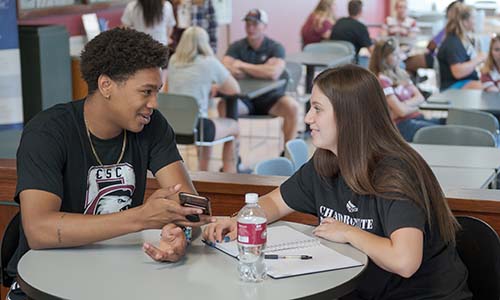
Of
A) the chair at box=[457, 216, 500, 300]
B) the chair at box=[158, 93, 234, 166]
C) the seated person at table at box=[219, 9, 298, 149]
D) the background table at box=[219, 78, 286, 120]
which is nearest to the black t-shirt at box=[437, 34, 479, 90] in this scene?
the seated person at table at box=[219, 9, 298, 149]

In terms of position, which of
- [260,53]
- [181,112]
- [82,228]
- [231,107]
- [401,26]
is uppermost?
[82,228]

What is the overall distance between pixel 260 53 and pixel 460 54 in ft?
5.67

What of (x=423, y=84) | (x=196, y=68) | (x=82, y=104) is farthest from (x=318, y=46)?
(x=82, y=104)

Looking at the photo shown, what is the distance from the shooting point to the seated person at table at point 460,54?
7.77 meters

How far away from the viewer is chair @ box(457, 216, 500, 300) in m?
2.69

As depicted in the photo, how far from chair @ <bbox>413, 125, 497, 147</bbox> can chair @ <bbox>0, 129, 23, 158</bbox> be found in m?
2.27

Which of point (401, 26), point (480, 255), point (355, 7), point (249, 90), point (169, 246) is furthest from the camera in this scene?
point (401, 26)

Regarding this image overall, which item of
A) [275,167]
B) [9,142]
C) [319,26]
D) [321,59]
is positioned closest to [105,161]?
[275,167]

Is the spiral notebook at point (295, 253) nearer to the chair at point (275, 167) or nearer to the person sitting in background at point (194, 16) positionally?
the chair at point (275, 167)

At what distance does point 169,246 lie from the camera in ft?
7.89

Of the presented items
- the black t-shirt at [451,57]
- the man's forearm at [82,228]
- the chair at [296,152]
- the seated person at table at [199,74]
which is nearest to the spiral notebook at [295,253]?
the man's forearm at [82,228]

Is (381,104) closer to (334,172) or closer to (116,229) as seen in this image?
(334,172)

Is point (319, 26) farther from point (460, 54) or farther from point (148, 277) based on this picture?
point (148, 277)

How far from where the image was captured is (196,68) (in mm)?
6594
